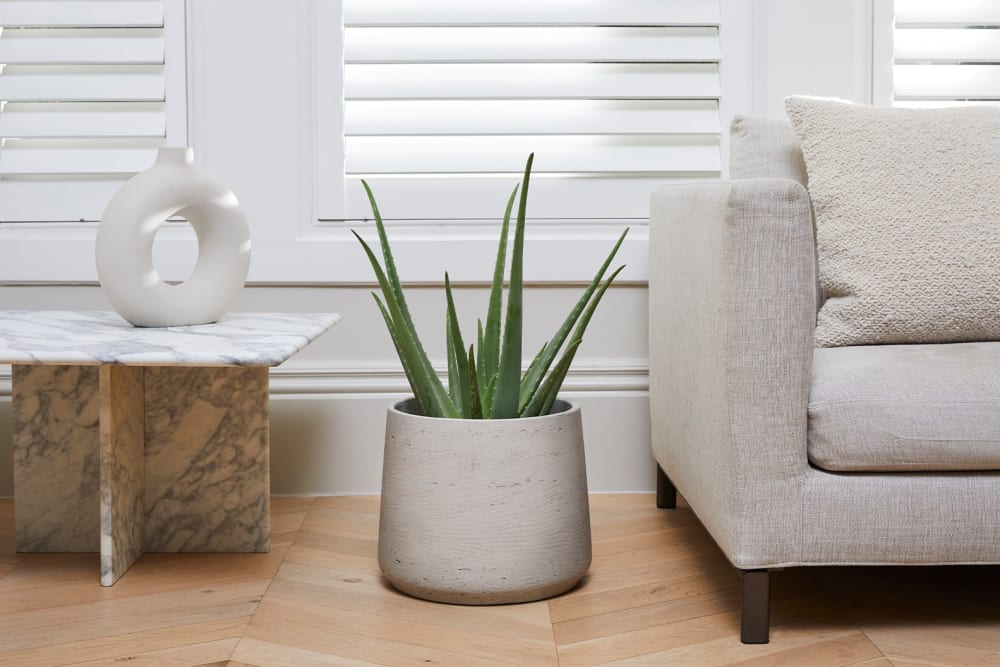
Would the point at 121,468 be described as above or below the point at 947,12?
below

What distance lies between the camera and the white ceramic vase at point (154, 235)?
1.62m

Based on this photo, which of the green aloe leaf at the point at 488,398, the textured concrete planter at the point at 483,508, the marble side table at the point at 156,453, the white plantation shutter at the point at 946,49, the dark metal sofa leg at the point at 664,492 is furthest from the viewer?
the white plantation shutter at the point at 946,49

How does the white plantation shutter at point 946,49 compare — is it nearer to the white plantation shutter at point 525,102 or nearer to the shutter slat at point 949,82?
the shutter slat at point 949,82

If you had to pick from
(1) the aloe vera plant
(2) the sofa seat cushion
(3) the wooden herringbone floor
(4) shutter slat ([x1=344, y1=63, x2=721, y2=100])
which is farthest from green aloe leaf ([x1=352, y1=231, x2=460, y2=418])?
(4) shutter slat ([x1=344, y1=63, x2=721, y2=100])

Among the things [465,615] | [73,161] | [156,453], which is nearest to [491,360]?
[465,615]

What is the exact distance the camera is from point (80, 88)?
2.08 meters

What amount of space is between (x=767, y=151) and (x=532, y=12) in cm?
60

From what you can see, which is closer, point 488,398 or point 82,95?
point 488,398

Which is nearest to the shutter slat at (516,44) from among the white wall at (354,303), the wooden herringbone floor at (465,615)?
the white wall at (354,303)

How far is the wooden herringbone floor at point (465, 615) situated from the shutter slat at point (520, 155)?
0.78 meters

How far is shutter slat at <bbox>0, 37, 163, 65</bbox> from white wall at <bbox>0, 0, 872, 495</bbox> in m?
0.10

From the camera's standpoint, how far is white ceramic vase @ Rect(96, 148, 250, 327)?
1.62 metres

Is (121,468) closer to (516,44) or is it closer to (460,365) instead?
(460,365)

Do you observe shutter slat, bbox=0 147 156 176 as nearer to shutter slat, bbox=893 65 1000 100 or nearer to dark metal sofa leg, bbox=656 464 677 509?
dark metal sofa leg, bbox=656 464 677 509
